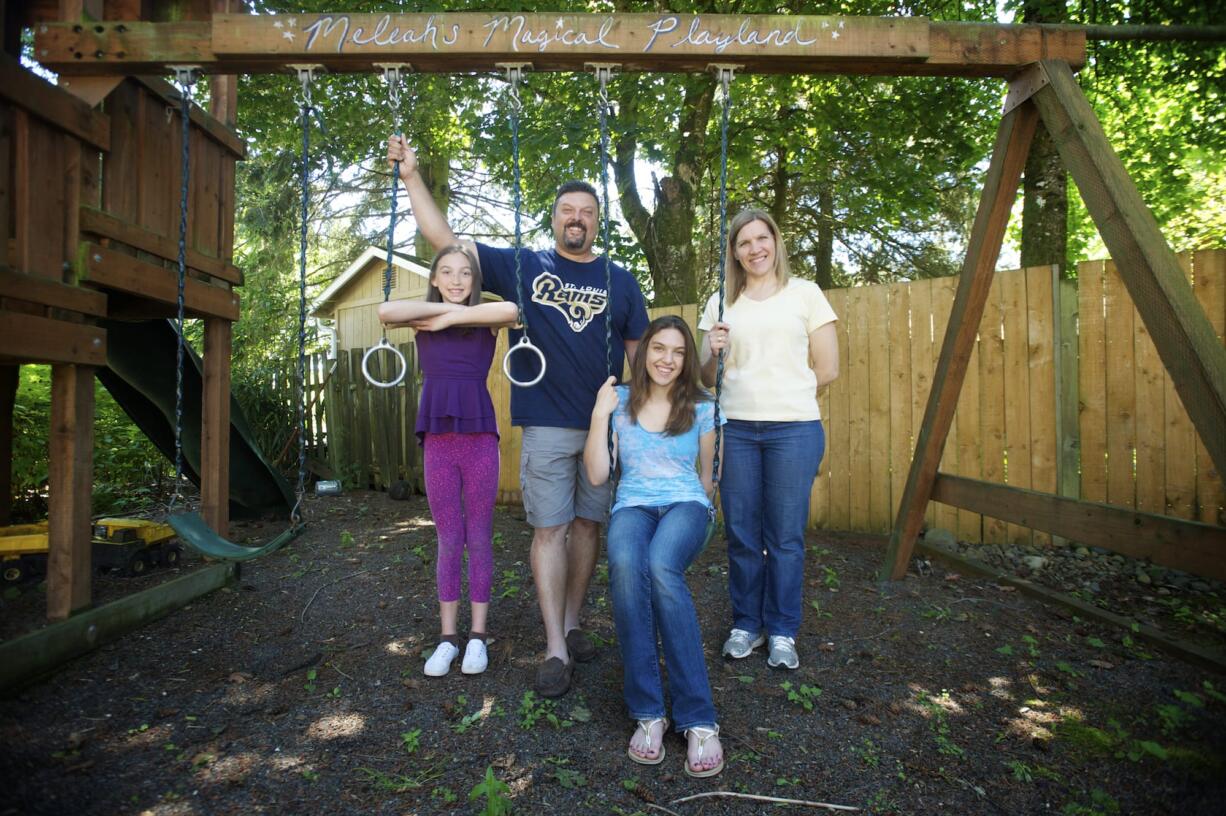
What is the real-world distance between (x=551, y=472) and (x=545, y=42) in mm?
1875

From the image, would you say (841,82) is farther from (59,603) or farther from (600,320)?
(59,603)

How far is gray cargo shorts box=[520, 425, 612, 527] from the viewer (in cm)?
285

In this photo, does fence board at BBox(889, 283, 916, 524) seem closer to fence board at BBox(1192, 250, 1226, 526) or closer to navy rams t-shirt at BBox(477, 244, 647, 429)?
fence board at BBox(1192, 250, 1226, 526)

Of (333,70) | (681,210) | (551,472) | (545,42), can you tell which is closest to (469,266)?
(551,472)

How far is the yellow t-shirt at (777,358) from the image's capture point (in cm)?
295

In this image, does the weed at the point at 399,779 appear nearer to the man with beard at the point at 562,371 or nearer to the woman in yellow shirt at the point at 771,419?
the man with beard at the point at 562,371

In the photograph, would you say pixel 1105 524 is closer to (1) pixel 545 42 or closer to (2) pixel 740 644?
(2) pixel 740 644

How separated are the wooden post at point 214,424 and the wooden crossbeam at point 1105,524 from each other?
4.27m

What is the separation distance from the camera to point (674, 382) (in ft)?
9.16

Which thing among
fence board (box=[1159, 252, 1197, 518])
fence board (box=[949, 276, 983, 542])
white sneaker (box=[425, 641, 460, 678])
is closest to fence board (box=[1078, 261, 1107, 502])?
fence board (box=[1159, 252, 1197, 518])

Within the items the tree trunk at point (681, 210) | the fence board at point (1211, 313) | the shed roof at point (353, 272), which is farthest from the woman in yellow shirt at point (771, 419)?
the shed roof at point (353, 272)

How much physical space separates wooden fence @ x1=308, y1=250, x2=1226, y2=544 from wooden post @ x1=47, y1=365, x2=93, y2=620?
161 inches

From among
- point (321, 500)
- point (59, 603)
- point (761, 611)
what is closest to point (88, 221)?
point (59, 603)

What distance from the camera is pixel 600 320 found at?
9.90 ft
